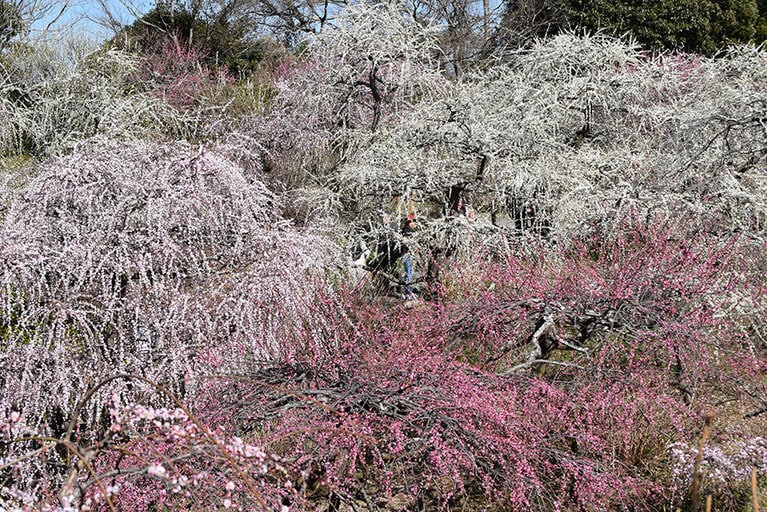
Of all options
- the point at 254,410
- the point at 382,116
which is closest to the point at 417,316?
the point at 254,410

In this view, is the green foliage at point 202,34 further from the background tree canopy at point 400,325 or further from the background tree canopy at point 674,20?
the background tree canopy at point 400,325

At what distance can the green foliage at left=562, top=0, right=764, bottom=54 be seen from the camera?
15.3 meters

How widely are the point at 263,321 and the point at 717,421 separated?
3.05 metres

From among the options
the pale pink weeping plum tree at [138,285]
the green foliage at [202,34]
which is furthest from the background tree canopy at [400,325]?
the green foliage at [202,34]

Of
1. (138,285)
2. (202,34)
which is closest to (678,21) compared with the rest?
(202,34)

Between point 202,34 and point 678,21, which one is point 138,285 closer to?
point 678,21

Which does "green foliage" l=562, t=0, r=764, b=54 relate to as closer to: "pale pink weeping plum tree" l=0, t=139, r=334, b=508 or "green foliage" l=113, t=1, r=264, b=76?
"green foliage" l=113, t=1, r=264, b=76

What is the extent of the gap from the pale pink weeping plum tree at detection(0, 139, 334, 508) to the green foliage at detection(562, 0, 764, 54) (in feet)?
43.1

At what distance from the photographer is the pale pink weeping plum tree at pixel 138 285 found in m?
3.46

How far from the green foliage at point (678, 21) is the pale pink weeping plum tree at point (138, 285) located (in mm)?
13131

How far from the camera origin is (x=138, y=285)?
381 cm

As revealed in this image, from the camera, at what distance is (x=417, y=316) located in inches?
174

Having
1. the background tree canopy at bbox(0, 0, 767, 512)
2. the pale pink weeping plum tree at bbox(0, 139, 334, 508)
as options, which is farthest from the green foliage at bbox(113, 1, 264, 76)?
the pale pink weeping plum tree at bbox(0, 139, 334, 508)

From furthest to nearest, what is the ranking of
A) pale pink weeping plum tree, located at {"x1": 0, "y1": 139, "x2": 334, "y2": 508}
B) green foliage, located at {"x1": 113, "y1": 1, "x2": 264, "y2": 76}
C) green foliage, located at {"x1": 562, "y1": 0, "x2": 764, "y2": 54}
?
green foliage, located at {"x1": 113, "y1": 1, "x2": 264, "y2": 76} < green foliage, located at {"x1": 562, "y1": 0, "x2": 764, "y2": 54} < pale pink weeping plum tree, located at {"x1": 0, "y1": 139, "x2": 334, "y2": 508}
